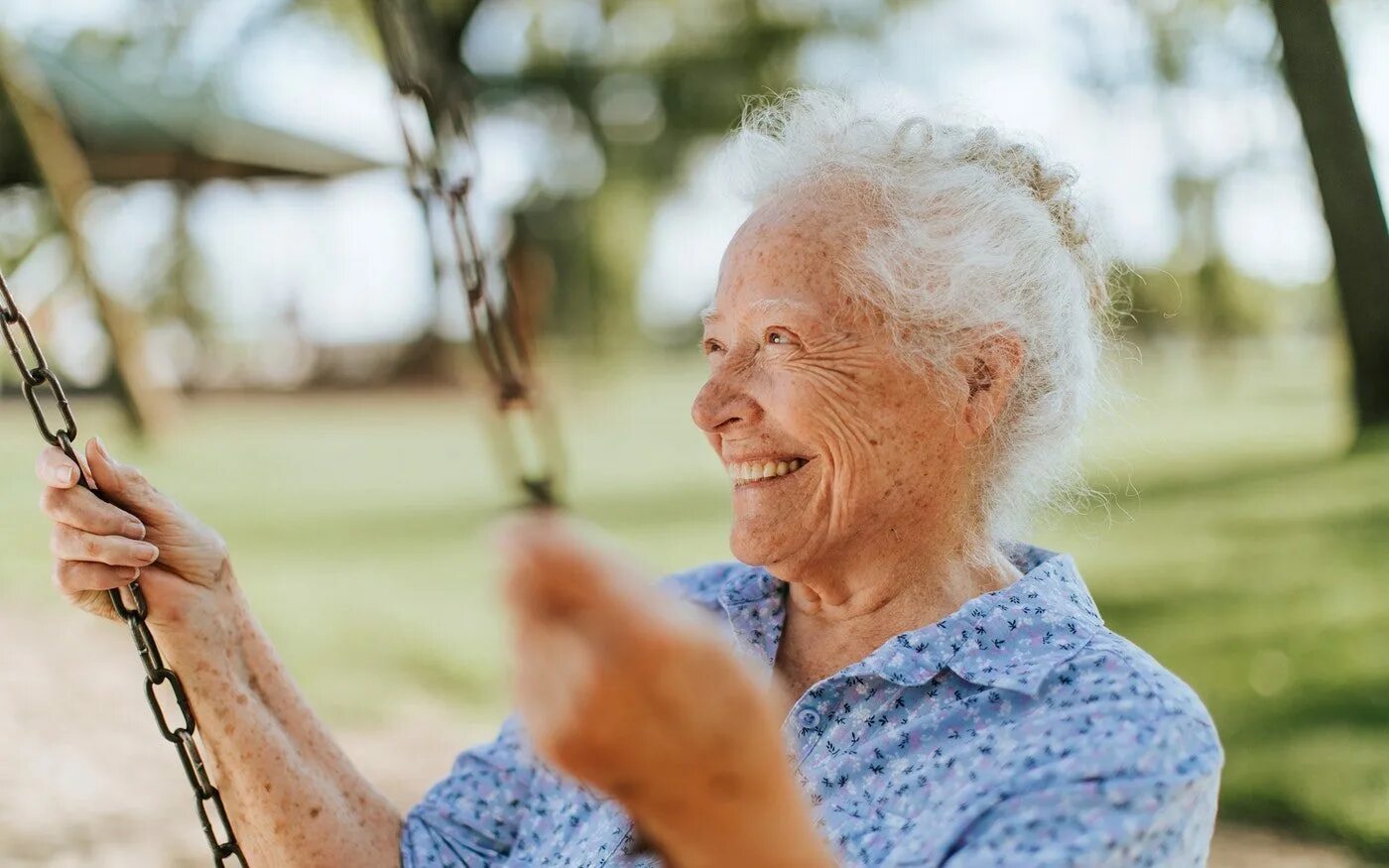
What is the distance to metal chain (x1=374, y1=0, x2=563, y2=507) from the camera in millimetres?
1894

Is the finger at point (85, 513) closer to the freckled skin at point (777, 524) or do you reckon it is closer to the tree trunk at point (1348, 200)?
the freckled skin at point (777, 524)

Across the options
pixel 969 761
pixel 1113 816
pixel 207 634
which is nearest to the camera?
pixel 1113 816

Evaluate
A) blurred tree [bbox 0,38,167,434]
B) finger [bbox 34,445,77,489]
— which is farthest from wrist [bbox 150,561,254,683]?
blurred tree [bbox 0,38,167,434]

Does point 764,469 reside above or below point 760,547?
above

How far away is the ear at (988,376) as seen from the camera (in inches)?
76.6

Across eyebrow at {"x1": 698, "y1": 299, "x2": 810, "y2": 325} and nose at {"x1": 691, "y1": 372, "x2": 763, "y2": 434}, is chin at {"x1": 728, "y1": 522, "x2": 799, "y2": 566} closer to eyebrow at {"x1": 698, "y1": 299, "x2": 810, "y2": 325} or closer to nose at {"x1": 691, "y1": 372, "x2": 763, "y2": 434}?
nose at {"x1": 691, "y1": 372, "x2": 763, "y2": 434}

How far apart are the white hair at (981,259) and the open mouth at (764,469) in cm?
24

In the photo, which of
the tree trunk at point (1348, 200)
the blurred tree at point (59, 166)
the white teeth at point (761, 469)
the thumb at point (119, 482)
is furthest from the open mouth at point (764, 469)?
the blurred tree at point (59, 166)

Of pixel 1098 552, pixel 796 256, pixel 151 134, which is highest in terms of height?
pixel 151 134

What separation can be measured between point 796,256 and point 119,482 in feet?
3.50

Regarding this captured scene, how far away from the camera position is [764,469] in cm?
196

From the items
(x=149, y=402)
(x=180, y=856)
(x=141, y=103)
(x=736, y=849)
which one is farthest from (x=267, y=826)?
(x=141, y=103)

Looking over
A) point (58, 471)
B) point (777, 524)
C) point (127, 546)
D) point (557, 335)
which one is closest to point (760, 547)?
point (777, 524)

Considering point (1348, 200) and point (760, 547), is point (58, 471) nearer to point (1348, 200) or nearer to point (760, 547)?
point (760, 547)
